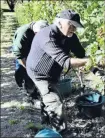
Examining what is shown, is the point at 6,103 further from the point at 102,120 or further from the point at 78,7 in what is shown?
the point at 78,7

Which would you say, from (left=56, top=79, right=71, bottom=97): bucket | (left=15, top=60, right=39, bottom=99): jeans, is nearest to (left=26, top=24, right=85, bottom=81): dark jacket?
(left=15, top=60, right=39, bottom=99): jeans

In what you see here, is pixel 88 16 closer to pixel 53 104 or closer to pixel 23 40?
pixel 23 40

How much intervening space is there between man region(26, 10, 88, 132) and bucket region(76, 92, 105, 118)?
3.00ft

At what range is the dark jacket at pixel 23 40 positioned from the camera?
5168 mm

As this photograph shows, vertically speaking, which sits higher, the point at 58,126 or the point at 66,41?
the point at 66,41

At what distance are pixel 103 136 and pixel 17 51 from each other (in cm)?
172

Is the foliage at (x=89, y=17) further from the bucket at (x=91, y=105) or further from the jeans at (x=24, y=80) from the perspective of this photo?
the jeans at (x=24, y=80)

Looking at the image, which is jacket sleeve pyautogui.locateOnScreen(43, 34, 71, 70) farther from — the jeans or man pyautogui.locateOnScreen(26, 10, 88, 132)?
the jeans

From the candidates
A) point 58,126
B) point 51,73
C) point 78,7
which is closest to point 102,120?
point 58,126

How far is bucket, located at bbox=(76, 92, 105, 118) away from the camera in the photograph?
17.4 feet

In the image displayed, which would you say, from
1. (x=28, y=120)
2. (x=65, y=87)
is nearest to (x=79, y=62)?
(x=28, y=120)

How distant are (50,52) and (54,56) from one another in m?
0.10

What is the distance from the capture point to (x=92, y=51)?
423 cm

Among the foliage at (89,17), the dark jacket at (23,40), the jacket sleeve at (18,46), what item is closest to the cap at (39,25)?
the dark jacket at (23,40)
